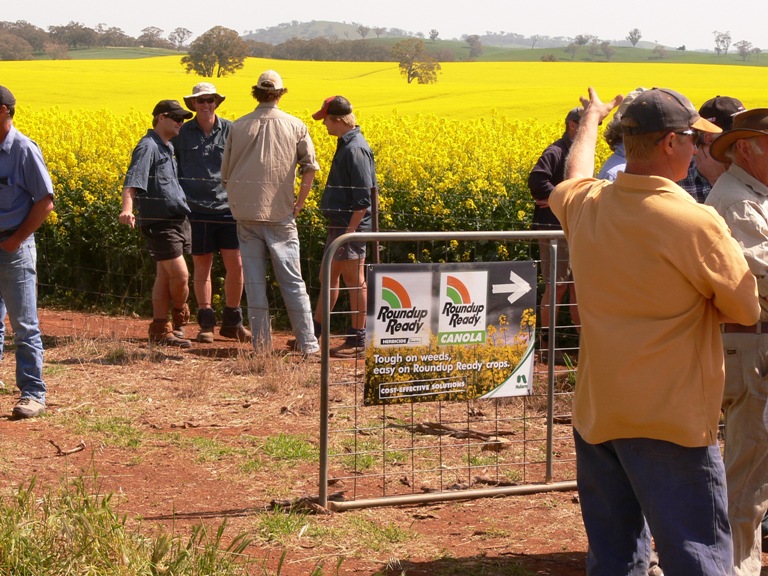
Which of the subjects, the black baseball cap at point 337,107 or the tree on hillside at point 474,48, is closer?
the black baseball cap at point 337,107

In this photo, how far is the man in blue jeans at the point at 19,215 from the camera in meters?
7.13

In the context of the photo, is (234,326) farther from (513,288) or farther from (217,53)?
(217,53)

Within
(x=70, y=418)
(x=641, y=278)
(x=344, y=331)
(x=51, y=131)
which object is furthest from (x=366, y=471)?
(x=51, y=131)

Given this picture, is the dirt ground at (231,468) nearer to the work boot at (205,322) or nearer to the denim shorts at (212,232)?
the work boot at (205,322)

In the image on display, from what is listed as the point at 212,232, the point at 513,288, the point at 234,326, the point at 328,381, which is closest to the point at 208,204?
the point at 212,232

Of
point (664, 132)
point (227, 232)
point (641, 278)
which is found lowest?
point (227, 232)

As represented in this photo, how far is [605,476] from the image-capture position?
3.71 meters

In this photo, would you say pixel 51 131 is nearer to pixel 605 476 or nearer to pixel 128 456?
pixel 128 456

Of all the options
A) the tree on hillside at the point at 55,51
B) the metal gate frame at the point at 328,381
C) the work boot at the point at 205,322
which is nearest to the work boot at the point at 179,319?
the work boot at the point at 205,322

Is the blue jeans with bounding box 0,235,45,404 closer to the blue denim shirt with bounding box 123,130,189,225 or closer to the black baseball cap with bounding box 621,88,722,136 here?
the blue denim shirt with bounding box 123,130,189,225

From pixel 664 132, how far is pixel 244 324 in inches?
316

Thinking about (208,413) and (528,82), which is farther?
(528,82)

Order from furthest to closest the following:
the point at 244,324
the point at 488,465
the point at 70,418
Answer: the point at 244,324
the point at 70,418
the point at 488,465

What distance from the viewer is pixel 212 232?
10227 mm
